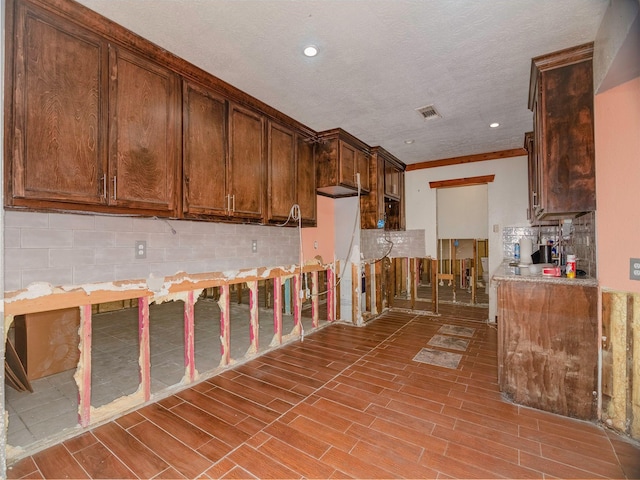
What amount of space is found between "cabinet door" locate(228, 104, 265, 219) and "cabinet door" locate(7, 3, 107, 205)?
104 cm

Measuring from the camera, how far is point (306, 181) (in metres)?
3.78

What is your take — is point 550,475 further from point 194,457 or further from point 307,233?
point 307,233

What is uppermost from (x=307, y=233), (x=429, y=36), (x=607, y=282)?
(x=429, y=36)

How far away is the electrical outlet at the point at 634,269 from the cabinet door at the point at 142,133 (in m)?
3.14

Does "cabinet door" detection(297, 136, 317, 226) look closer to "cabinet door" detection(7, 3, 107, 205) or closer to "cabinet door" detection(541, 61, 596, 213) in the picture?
"cabinet door" detection(7, 3, 107, 205)

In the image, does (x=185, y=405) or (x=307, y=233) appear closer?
(x=185, y=405)

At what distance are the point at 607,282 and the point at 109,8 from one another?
3635mm

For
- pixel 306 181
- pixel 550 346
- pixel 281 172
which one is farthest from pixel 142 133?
pixel 550 346

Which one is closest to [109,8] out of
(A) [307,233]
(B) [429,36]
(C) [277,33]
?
(C) [277,33]

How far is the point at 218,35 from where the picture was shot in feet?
6.53

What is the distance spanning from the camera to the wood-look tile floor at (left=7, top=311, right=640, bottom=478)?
160 cm

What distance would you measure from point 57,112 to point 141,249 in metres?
1.10

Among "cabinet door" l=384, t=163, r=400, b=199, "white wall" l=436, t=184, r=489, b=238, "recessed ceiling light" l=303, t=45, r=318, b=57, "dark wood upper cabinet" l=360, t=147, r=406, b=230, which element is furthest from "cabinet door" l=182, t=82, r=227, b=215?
"white wall" l=436, t=184, r=489, b=238

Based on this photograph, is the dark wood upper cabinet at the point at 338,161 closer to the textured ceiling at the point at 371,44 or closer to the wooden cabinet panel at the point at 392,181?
the textured ceiling at the point at 371,44
